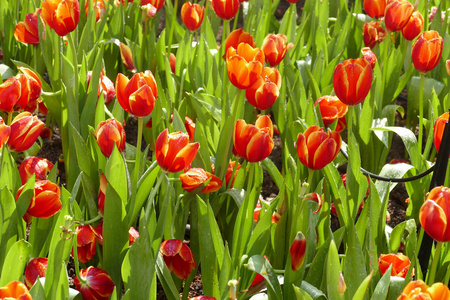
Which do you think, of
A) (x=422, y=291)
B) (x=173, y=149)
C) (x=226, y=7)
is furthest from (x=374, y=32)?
(x=422, y=291)

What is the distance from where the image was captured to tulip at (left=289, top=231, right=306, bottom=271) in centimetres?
108

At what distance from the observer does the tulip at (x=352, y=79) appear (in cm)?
126

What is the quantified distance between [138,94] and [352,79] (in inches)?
17.3

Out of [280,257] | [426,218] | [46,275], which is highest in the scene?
[426,218]

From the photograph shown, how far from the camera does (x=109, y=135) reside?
1.27 m

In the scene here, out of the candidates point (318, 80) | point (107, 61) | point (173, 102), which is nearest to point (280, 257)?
point (173, 102)

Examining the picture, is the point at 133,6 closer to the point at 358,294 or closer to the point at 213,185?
the point at 213,185

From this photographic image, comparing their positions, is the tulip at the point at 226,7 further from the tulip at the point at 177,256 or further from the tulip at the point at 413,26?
the tulip at the point at 177,256

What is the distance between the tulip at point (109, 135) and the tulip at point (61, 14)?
36cm

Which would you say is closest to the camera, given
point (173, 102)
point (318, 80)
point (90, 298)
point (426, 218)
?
point (426, 218)

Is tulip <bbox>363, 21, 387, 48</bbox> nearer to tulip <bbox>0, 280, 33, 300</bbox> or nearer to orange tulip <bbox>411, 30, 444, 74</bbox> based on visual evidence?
orange tulip <bbox>411, 30, 444, 74</bbox>

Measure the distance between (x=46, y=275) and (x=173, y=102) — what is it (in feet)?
2.92

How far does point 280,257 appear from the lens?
131 cm

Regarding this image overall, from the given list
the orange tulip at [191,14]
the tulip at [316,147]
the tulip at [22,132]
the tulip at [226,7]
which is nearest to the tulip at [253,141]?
the tulip at [316,147]
